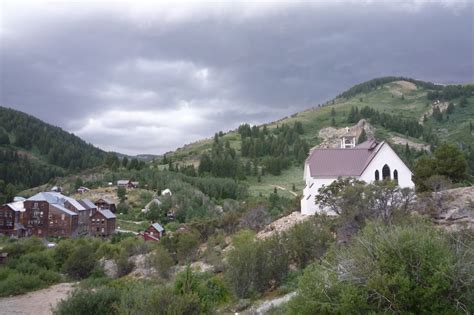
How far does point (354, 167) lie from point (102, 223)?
159 ft

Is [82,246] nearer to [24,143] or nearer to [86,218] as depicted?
[86,218]

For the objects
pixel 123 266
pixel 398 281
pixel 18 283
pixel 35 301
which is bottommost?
pixel 35 301

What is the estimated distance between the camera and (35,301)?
3881 centimetres

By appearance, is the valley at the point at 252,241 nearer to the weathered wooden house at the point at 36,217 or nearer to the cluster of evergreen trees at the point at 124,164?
the cluster of evergreen trees at the point at 124,164

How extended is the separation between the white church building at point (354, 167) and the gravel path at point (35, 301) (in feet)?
70.7

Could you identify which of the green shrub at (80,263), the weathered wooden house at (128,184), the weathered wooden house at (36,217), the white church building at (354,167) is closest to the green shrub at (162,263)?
the green shrub at (80,263)

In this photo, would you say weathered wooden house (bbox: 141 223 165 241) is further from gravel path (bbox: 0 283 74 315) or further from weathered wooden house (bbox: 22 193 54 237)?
gravel path (bbox: 0 283 74 315)

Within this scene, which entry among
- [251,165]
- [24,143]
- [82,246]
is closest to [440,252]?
[82,246]

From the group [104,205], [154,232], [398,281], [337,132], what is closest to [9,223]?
[104,205]

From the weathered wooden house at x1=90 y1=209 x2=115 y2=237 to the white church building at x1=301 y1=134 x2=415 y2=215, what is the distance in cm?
4306

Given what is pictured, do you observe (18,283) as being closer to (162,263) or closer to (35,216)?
(162,263)

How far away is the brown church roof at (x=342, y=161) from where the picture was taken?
39.2 metres

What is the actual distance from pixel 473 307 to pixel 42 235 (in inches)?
2965

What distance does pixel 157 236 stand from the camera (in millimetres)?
67688
